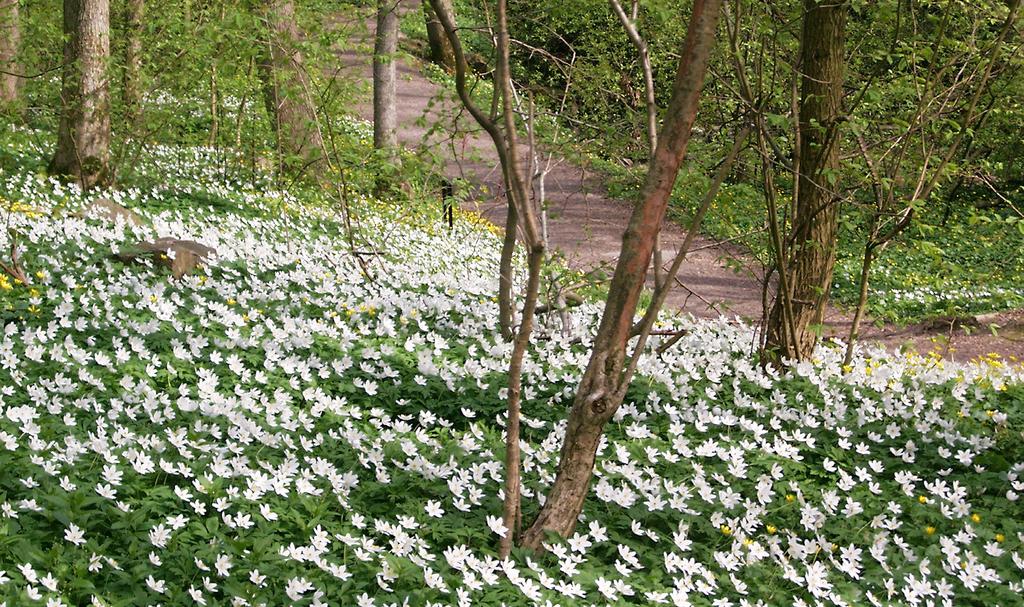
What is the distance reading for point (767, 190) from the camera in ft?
19.1

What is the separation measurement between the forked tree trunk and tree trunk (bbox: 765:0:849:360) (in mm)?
2826

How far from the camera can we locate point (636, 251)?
334 centimetres

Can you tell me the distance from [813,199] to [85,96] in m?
6.64

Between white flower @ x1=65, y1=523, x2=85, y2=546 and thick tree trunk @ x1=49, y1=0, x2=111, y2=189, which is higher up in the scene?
thick tree trunk @ x1=49, y1=0, x2=111, y2=189

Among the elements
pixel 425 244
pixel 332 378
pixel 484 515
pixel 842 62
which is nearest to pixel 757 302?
pixel 425 244

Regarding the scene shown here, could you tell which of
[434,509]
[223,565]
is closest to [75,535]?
[223,565]

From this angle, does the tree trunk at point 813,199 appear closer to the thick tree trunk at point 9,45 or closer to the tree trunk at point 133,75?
the tree trunk at point 133,75

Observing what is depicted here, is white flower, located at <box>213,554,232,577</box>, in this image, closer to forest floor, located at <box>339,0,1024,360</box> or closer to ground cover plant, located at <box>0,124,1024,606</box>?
ground cover plant, located at <box>0,124,1024,606</box>

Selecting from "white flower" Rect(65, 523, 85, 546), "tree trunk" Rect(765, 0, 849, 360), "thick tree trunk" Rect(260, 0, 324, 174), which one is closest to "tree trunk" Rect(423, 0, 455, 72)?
"thick tree trunk" Rect(260, 0, 324, 174)

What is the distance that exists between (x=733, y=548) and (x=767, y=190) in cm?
283

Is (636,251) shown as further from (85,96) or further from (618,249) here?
(618,249)

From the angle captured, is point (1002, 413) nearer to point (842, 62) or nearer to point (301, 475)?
point (842, 62)

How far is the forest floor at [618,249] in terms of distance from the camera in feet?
22.4

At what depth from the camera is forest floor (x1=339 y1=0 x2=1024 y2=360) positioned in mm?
6840
